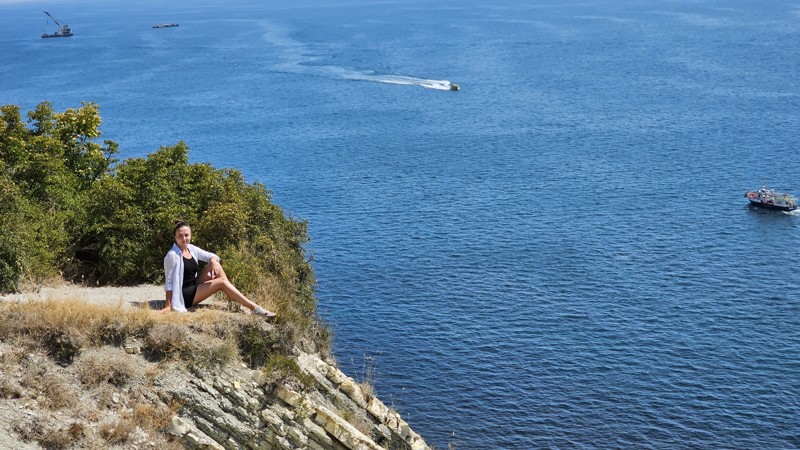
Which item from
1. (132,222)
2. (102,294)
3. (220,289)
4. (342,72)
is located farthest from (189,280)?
(342,72)

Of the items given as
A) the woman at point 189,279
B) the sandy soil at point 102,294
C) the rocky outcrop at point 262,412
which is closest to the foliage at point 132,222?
the sandy soil at point 102,294

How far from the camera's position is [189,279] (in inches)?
981

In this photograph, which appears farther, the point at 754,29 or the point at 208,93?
the point at 754,29

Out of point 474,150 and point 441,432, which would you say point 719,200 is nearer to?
point 474,150

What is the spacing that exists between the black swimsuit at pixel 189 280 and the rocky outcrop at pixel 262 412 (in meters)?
2.37

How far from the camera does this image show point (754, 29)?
19650cm

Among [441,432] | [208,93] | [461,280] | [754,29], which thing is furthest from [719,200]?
[754,29]

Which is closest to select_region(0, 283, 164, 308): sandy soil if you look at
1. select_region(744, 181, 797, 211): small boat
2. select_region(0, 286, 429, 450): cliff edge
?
select_region(0, 286, 429, 450): cliff edge

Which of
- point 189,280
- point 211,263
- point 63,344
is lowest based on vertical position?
point 63,344

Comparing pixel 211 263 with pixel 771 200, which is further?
pixel 771 200

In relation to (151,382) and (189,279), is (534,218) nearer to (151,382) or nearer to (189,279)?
(189,279)

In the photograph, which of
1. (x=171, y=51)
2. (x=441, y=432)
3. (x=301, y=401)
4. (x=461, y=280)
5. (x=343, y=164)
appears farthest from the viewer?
(x=171, y=51)

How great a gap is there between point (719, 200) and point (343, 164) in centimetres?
3901

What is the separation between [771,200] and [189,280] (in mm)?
70969
